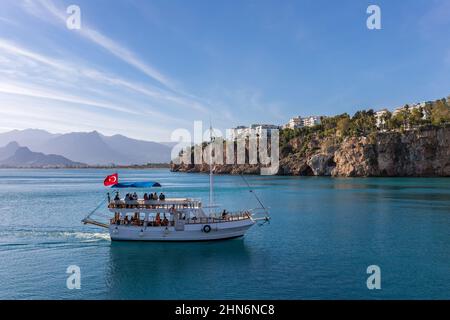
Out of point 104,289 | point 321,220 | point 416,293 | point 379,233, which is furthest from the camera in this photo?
point 321,220

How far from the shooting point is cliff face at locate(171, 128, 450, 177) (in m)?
126

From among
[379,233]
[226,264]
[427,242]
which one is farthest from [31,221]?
[427,242]

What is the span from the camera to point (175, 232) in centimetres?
3266

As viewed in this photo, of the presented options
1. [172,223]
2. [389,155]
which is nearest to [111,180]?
[172,223]

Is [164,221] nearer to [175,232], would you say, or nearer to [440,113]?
[175,232]

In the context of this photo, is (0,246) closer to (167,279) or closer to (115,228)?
(115,228)

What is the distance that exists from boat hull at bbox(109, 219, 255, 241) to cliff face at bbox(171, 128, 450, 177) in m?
110

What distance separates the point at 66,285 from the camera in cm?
2272

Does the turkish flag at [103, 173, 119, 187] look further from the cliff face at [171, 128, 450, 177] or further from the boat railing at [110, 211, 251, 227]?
the cliff face at [171, 128, 450, 177]

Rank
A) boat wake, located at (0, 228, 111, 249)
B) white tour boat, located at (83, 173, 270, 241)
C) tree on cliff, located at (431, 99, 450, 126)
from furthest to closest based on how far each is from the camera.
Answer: tree on cliff, located at (431, 99, 450, 126) → boat wake, located at (0, 228, 111, 249) → white tour boat, located at (83, 173, 270, 241)

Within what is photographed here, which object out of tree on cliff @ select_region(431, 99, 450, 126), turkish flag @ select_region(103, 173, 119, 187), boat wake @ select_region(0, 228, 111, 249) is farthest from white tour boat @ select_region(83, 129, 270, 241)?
tree on cliff @ select_region(431, 99, 450, 126)
